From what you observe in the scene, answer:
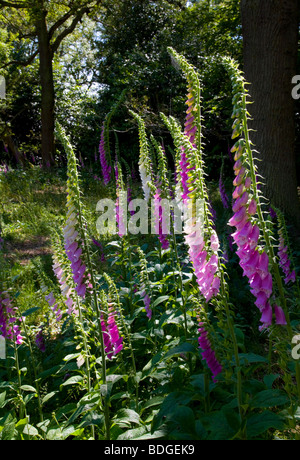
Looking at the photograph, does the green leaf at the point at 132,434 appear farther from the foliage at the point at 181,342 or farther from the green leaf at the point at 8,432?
the green leaf at the point at 8,432

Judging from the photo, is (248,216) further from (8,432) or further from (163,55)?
(163,55)

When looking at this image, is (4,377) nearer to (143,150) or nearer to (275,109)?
(143,150)

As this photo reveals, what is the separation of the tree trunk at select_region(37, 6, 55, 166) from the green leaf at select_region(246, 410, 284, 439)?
448 inches

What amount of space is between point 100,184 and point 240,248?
7626 millimetres

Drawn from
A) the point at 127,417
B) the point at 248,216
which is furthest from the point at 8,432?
the point at 248,216

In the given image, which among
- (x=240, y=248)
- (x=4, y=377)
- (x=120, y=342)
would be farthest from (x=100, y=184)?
(x=240, y=248)

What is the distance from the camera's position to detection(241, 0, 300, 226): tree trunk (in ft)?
17.5

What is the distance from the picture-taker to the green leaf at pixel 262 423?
1743mm

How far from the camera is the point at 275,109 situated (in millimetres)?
5441

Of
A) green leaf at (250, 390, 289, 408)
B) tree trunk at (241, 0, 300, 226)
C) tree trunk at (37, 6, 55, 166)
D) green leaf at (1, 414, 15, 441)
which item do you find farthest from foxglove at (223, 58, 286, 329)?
tree trunk at (37, 6, 55, 166)

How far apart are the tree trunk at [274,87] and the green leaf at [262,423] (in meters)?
4.06

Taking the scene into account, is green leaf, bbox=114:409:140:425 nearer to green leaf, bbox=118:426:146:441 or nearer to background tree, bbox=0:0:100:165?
green leaf, bbox=118:426:146:441

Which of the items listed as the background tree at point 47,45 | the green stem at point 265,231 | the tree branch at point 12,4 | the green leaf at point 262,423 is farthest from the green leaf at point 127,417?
the tree branch at point 12,4

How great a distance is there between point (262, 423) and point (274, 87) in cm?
481
